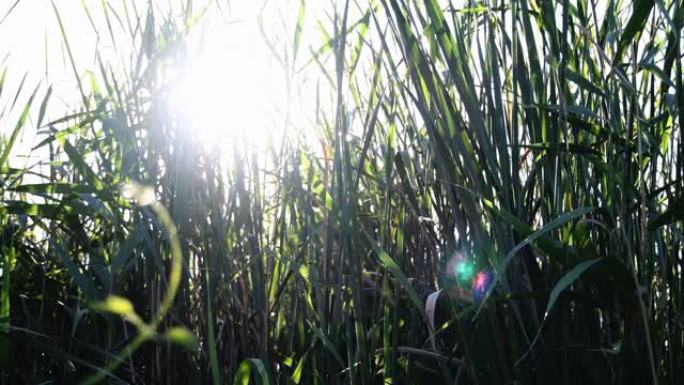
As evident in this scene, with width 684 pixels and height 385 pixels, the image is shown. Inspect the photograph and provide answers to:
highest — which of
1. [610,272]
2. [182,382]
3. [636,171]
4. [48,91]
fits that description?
[48,91]

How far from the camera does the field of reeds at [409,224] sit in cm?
94

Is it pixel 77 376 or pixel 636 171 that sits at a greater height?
pixel 636 171

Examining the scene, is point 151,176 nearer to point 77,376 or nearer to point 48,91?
point 77,376

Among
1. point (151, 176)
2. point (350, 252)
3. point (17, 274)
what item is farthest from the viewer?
point (17, 274)

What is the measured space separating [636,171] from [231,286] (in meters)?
0.57

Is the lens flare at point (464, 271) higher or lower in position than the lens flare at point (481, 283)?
higher

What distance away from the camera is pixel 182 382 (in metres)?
1.23

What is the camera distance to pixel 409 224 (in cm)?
120

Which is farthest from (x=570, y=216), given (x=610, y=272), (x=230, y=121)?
(x=230, y=121)

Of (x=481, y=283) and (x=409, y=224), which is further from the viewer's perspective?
(x=409, y=224)

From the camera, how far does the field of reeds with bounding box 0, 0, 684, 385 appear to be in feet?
3.07

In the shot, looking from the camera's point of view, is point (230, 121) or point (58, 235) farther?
point (58, 235)

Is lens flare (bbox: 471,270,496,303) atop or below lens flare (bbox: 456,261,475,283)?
below

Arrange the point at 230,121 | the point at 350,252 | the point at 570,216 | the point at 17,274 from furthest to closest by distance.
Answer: the point at 17,274 < the point at 230,121 < the point at 350,252 < the point at 570,216
